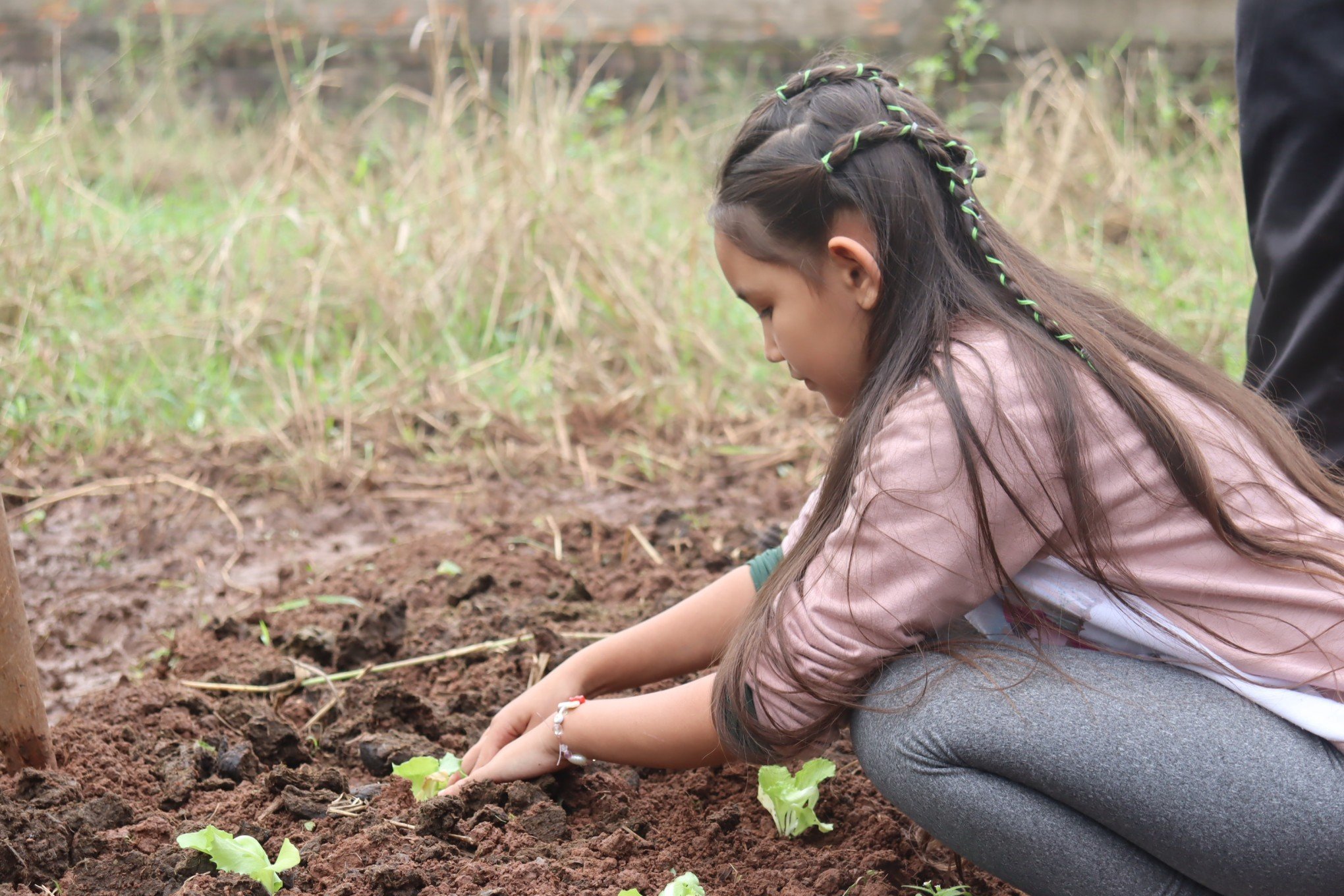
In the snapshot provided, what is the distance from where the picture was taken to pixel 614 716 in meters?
1.70

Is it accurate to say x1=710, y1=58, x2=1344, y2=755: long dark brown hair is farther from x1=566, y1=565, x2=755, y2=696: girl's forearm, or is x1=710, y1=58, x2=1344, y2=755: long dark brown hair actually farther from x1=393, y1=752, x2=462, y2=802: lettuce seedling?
x1=393, y1=752, x2=462, y2=802: lettuce seedling

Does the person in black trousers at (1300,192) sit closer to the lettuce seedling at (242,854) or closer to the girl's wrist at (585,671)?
the girl's wrist at (585,671)

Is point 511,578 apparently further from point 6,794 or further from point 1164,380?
point 1164,380

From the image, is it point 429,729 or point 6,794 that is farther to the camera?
point 429,729

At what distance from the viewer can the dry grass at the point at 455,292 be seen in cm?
382

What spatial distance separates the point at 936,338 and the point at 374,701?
48.8 inches

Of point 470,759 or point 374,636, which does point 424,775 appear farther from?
point 374,636

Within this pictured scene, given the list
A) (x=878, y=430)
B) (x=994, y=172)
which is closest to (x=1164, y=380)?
(x=878, y=430)

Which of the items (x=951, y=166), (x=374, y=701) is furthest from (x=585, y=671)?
(x=951, y=166)

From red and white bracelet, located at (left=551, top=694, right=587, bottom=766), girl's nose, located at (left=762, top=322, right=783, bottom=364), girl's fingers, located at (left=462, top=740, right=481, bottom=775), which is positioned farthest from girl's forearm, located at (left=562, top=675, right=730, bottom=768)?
girl's nose, located at (left=762, top=322, right=783, bottom=364)

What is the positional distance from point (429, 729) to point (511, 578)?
2.19ft

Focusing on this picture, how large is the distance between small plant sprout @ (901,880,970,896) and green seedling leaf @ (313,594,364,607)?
4.59ft

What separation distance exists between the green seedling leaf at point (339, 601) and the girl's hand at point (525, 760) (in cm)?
88

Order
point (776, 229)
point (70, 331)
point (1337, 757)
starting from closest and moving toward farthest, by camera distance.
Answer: point (1337, 757) < point (776, 229) < point (70, 331)
